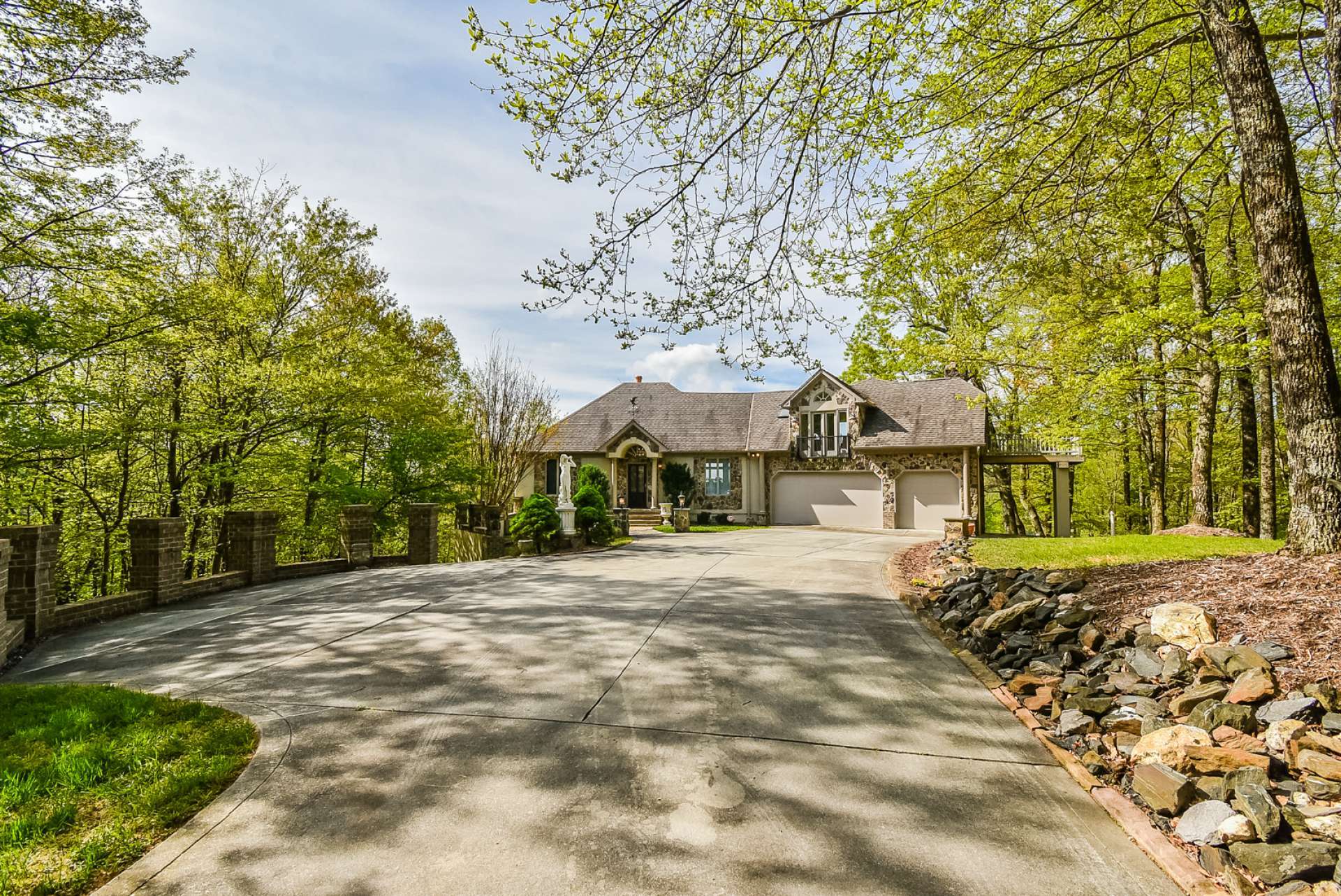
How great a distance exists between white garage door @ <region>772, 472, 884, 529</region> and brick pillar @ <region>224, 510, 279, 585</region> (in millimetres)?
20426

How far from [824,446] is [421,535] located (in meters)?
18.3

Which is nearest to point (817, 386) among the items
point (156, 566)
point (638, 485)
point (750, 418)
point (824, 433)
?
point (824, 433)

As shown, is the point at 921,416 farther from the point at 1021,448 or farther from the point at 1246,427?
the point at 1246,427

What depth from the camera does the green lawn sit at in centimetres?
259

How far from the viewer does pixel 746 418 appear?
29.5 meters

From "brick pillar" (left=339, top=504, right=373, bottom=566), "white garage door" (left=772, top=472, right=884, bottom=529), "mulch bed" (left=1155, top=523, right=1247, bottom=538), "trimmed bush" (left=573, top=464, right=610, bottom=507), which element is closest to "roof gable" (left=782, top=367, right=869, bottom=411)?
"white garage door" (left=772, top=472, right=884, bottom=529)

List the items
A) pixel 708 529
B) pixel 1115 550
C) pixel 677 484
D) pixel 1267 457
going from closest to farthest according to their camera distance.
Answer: pixel 1115 550 < pixel 1267 457 < pixel 708 529 < pixel 677 484

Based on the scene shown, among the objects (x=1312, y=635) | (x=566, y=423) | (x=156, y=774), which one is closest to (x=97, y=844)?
(x=156, y=774)

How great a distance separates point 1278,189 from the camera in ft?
19.6

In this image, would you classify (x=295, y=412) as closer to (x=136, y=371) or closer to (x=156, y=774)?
(x=136, y=371)

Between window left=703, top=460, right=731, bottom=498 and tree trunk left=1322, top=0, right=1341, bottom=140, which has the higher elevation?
tree trunk left=1322, top=0, right=1341, bottom=140

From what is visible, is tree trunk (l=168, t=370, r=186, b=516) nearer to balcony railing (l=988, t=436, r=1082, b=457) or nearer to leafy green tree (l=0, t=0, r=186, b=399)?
leafy green tree (l=0, t=0, r=186, b=399)

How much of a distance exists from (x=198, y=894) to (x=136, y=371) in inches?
551

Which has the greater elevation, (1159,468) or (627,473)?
(1159,468)
